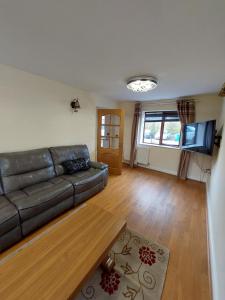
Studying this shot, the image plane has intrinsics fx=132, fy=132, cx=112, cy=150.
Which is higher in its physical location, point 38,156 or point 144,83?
point 144,83

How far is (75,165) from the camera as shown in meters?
2.64

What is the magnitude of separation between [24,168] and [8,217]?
0.84 meters

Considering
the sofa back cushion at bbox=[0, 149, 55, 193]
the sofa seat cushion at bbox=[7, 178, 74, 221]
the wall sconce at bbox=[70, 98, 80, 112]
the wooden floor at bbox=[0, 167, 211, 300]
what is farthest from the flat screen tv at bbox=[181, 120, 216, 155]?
the sofa back cushion at bbox=[0, 149, 55, 193]

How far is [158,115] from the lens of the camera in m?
4.11

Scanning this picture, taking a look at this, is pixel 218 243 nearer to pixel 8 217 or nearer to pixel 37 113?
pixel 8 217

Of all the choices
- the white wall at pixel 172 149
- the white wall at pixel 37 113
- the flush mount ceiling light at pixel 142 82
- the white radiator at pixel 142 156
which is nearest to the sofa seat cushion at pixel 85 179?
the white wall at pixel 37 113

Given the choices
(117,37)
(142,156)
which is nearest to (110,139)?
(142,156)

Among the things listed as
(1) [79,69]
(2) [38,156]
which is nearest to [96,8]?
(1) [79,69]

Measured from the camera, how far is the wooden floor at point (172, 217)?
1.28m

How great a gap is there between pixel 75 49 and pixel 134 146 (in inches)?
131

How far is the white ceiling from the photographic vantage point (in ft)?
3.07

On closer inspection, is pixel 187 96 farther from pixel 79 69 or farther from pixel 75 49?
pixel 75 49

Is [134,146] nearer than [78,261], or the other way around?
[78,261]

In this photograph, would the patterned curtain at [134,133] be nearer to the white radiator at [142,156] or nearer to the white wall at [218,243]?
the white radiator at [142,156]
